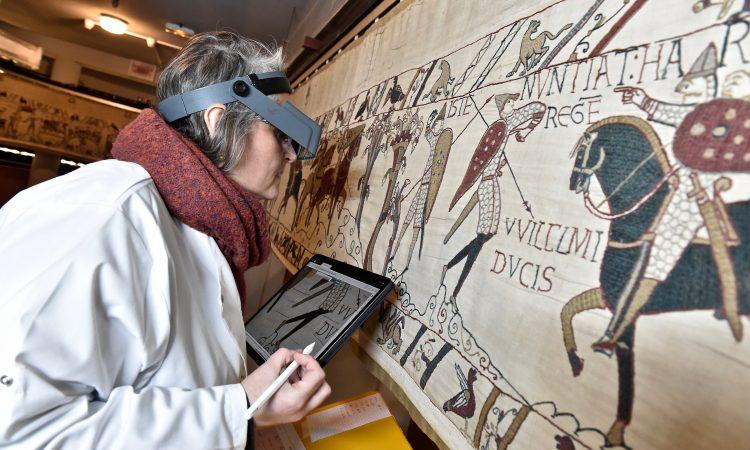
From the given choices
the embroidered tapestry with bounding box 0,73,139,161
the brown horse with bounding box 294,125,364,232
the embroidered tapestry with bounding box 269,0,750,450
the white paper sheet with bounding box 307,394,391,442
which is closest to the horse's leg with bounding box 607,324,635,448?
the embroidered tapestry with bounding box 269,0,750,450

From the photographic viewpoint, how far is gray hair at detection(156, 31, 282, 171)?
0.97 meters

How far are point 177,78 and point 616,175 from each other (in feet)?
3.01

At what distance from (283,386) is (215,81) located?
0.68m

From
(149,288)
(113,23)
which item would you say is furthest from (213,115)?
(113,23)

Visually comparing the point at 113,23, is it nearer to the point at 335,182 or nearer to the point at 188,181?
the point at 335,182

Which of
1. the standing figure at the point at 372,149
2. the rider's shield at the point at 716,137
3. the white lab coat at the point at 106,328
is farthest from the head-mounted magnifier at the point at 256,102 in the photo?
the rider's shield at the point at 716,137

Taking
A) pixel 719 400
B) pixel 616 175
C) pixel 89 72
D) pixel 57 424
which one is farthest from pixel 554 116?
pixel 89 72

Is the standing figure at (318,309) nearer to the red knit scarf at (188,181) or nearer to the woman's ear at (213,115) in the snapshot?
the red knit scarf at (188,181)

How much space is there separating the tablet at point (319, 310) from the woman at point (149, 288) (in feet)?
0.47

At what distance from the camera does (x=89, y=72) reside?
8672 millimetres

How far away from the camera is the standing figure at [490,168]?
74cm

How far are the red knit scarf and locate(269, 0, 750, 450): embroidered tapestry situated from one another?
0.39m

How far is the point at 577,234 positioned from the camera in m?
0.59

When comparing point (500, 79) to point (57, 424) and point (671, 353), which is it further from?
point (57, 424)
